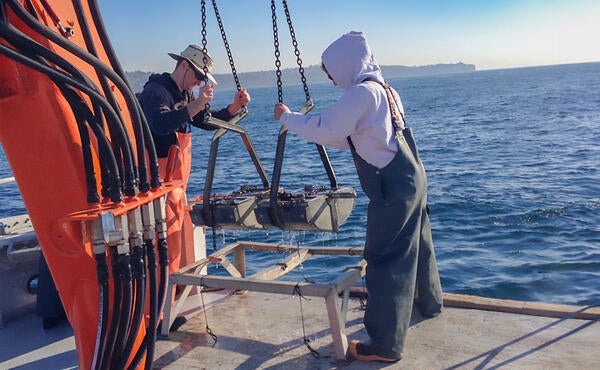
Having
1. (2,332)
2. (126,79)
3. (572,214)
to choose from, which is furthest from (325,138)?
(572,214)

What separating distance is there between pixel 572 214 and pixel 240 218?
1013 centimetres

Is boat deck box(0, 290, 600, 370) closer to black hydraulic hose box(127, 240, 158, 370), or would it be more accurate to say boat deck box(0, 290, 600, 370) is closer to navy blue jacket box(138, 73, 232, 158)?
black hydraulic hose box(127, 240, 158, 370)

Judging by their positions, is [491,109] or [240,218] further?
[491,109]

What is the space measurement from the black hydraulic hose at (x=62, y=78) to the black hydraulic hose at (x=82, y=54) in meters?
0.08

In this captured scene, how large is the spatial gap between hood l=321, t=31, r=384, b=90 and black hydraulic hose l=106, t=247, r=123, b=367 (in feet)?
5.85

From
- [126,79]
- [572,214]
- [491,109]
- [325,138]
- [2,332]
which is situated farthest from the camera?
[491,109]

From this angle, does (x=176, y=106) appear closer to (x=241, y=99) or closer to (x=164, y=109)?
(x=164, y=109)

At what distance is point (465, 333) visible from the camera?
3.95 metres

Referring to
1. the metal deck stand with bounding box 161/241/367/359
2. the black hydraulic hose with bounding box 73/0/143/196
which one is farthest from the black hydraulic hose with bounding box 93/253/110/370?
the metal deck stand with bounding box 161/241/367/359

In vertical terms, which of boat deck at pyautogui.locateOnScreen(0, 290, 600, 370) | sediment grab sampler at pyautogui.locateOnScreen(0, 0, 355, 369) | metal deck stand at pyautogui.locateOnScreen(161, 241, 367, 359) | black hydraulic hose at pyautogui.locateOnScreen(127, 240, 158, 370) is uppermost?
sediment grab sampler at pyautogui.locateOnScreen(0, 0, 355, 369)

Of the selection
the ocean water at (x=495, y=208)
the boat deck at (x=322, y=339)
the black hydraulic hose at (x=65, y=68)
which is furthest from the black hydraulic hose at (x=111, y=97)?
the ocean water at (x=495, y=208)

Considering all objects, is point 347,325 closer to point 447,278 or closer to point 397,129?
point 397,129

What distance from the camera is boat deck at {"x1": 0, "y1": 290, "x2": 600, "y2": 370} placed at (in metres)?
3.61

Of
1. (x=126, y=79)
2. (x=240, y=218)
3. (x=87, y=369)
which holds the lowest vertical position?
(x=87, y=369)
